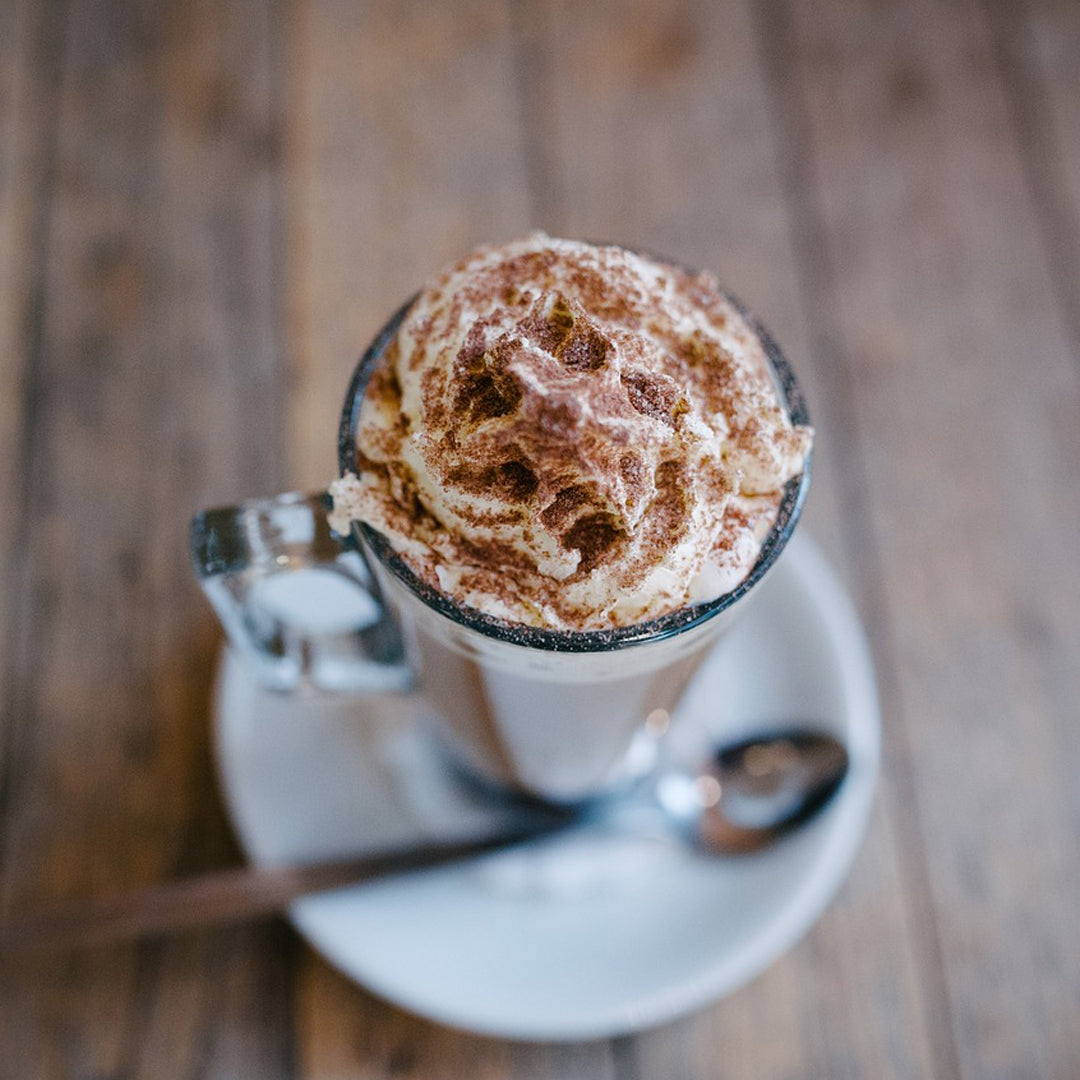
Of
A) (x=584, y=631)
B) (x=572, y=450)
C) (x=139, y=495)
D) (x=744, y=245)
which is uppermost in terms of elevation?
(x=744, y=245)

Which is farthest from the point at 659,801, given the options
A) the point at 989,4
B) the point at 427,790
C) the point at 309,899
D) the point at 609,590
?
the point at 989,4

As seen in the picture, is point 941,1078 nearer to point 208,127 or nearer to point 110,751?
point 110,751

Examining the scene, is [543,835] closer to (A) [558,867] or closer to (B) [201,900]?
(A) [558,867]

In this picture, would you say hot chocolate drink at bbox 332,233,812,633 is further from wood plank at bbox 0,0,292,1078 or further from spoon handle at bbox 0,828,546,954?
wood plank at bbox 0,0,292,1078

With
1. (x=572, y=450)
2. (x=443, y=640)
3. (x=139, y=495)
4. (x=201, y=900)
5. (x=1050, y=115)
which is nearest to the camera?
(x=572, y=450)

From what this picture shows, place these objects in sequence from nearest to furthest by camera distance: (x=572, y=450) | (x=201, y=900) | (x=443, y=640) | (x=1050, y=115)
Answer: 1. (x=572, y=450)
2. (x=443, y=640)
3. (x=201, y=900)
4. (x=1050, y=115)

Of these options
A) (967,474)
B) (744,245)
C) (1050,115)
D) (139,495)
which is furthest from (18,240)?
(1050,115)
